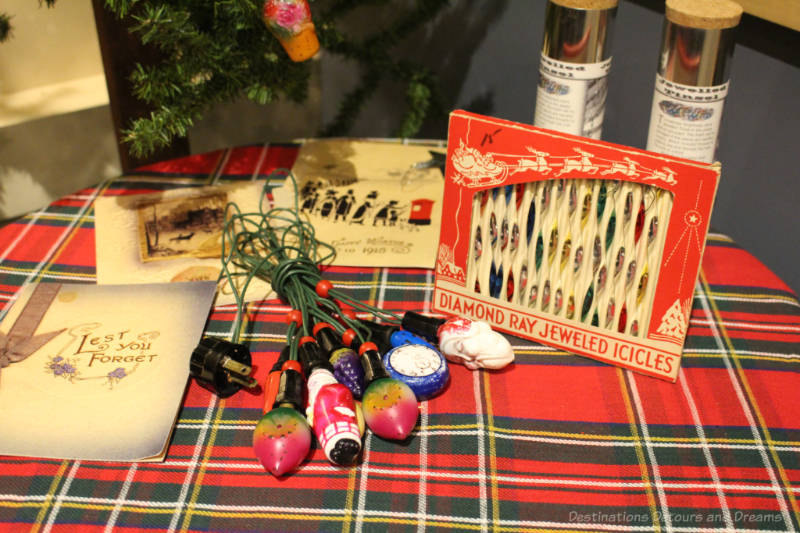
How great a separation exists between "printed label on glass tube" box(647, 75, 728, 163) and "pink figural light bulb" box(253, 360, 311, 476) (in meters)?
0.47

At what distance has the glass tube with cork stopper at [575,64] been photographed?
2.55ft

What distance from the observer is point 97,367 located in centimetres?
72

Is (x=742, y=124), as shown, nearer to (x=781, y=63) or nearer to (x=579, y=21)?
(x=781, y=63)

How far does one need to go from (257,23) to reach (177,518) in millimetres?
545

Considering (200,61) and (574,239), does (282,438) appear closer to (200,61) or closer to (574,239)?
(574,239)

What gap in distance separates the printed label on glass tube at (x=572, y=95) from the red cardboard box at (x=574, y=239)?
140 millimetres

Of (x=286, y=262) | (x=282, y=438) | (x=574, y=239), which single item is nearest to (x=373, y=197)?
(x=286, y=262)

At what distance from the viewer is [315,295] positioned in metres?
0.79

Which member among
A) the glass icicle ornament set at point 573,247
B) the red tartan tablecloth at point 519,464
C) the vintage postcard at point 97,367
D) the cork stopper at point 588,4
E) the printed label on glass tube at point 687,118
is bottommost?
the red tartan tablecloth at point 519,464

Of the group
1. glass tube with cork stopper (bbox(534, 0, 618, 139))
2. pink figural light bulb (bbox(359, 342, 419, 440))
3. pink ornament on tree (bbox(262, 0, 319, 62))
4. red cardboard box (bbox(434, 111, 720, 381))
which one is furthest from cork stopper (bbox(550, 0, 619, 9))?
pink figural light bulb (bbox(359, 342, 419, 440))

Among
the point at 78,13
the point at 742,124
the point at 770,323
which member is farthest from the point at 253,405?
the point at 78,13

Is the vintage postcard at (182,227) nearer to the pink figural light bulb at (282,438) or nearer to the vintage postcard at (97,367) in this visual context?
the vintage postcard at (97,367)

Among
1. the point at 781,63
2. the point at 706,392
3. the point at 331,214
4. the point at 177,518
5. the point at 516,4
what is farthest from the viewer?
the point at 516,4

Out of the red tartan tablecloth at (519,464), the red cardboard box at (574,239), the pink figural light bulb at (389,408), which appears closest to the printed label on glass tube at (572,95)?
the red cardboard box at (574,239)
